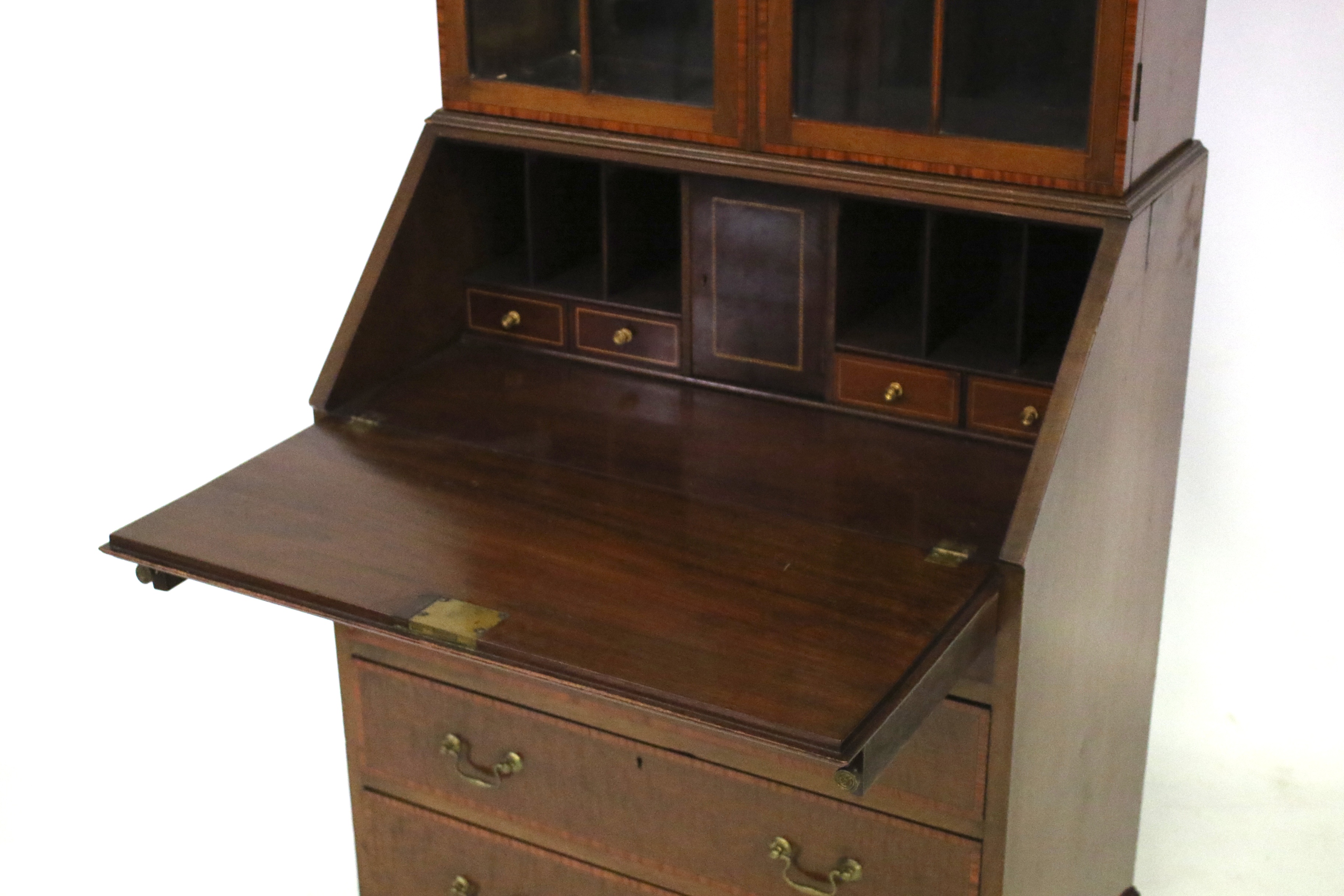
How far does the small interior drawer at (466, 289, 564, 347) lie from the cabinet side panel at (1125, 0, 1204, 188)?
897mm

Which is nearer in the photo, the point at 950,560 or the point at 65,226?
the point at 950,560

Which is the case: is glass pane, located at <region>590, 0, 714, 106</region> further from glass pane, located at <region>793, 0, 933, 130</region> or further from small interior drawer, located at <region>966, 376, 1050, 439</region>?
small interior drawer, located at <region>966, 376, 1050, 439</region>

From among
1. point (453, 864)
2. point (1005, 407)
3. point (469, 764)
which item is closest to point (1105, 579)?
point (1005, 407)

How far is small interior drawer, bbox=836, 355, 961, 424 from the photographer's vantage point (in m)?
2.56

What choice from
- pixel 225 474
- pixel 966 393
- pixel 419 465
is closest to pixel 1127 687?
pixel 966 393

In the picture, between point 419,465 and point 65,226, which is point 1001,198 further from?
point 65,226

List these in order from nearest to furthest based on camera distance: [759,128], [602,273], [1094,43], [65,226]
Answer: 1. [1094,43]
2. [759,128]
3. [602,273]
4. [65,226]

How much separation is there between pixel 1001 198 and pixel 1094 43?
0.69 feet

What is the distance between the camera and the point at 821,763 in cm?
220

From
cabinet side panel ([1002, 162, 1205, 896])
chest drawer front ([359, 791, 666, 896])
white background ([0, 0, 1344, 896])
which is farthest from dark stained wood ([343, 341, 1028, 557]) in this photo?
white background ([0, 0, 1344, 896])

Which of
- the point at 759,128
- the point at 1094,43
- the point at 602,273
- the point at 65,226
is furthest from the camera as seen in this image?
the point at 65,226

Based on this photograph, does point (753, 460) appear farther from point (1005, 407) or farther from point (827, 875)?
point (827, 875)

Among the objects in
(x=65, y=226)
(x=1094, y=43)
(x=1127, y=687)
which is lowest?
(x=1127, y=687)

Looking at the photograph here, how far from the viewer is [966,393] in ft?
8.36
